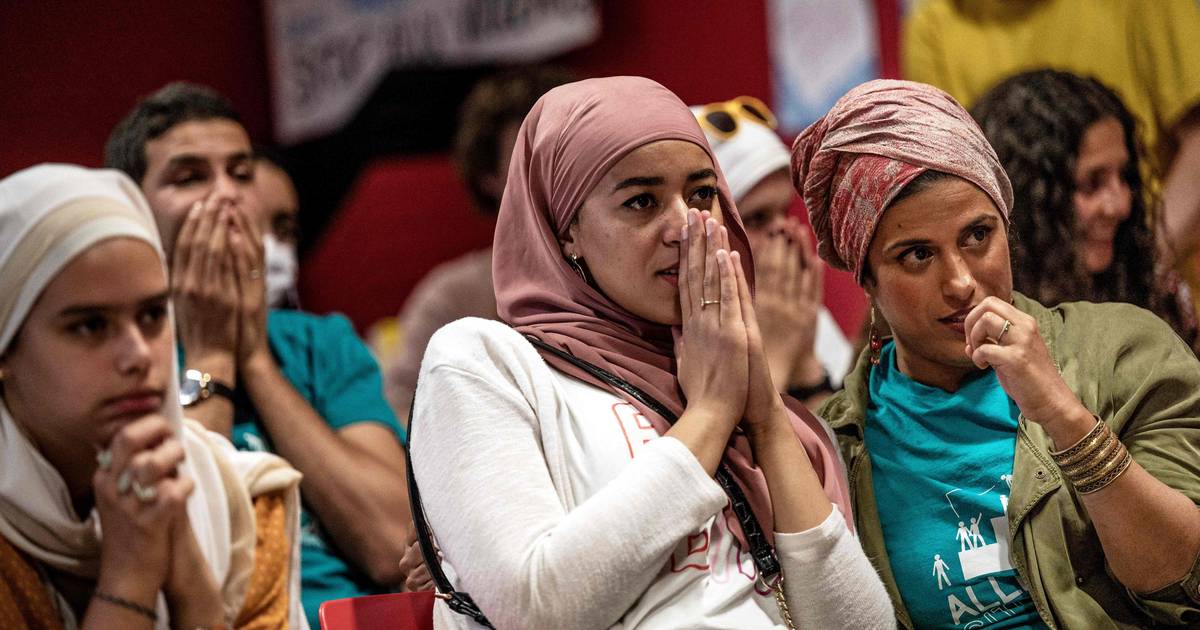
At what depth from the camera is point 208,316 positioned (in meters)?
2.73

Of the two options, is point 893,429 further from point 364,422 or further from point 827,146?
point 364,422

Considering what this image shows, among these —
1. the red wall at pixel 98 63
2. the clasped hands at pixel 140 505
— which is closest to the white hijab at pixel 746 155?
the clasped hands at pixel 140 505

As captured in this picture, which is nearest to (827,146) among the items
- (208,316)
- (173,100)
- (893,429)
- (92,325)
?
(893,429)

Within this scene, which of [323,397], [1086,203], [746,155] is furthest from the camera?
[746,155]

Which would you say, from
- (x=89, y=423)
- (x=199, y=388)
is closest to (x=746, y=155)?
(x=199, y=388)

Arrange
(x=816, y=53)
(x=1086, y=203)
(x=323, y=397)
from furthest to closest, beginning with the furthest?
(x=816, y=53), (x=323, y=397), (x=1086, y=203)

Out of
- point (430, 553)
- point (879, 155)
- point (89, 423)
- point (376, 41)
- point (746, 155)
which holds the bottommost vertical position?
point (376, 41)

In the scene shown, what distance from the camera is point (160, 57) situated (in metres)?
5.54

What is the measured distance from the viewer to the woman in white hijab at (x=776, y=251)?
2.90m

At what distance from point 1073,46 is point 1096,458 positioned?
170 centimetres

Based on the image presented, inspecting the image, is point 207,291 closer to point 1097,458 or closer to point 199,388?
point 199,388

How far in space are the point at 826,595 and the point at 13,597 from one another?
3.64ft

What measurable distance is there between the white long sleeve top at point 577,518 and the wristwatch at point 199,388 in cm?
88

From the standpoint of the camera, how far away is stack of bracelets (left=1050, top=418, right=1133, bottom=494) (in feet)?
5.83
